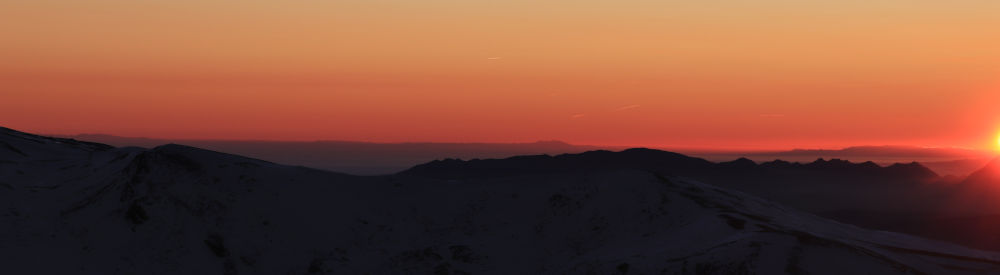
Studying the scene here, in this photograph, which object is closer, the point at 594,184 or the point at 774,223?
A: the point at 774,223

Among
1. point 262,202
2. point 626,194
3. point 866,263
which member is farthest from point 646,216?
point 262,202

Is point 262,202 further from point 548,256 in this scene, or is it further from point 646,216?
point 646,216

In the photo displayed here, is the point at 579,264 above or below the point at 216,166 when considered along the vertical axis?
below

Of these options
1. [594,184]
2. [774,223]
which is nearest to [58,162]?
[594,184]

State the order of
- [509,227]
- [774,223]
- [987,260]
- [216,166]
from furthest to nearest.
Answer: [216,166]
[509,227]
[774,223]
[987,260]

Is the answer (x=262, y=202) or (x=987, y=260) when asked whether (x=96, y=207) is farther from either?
(x=987, y=260)

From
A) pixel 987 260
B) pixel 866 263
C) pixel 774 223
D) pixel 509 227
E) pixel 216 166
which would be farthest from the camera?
pixel 216 166
